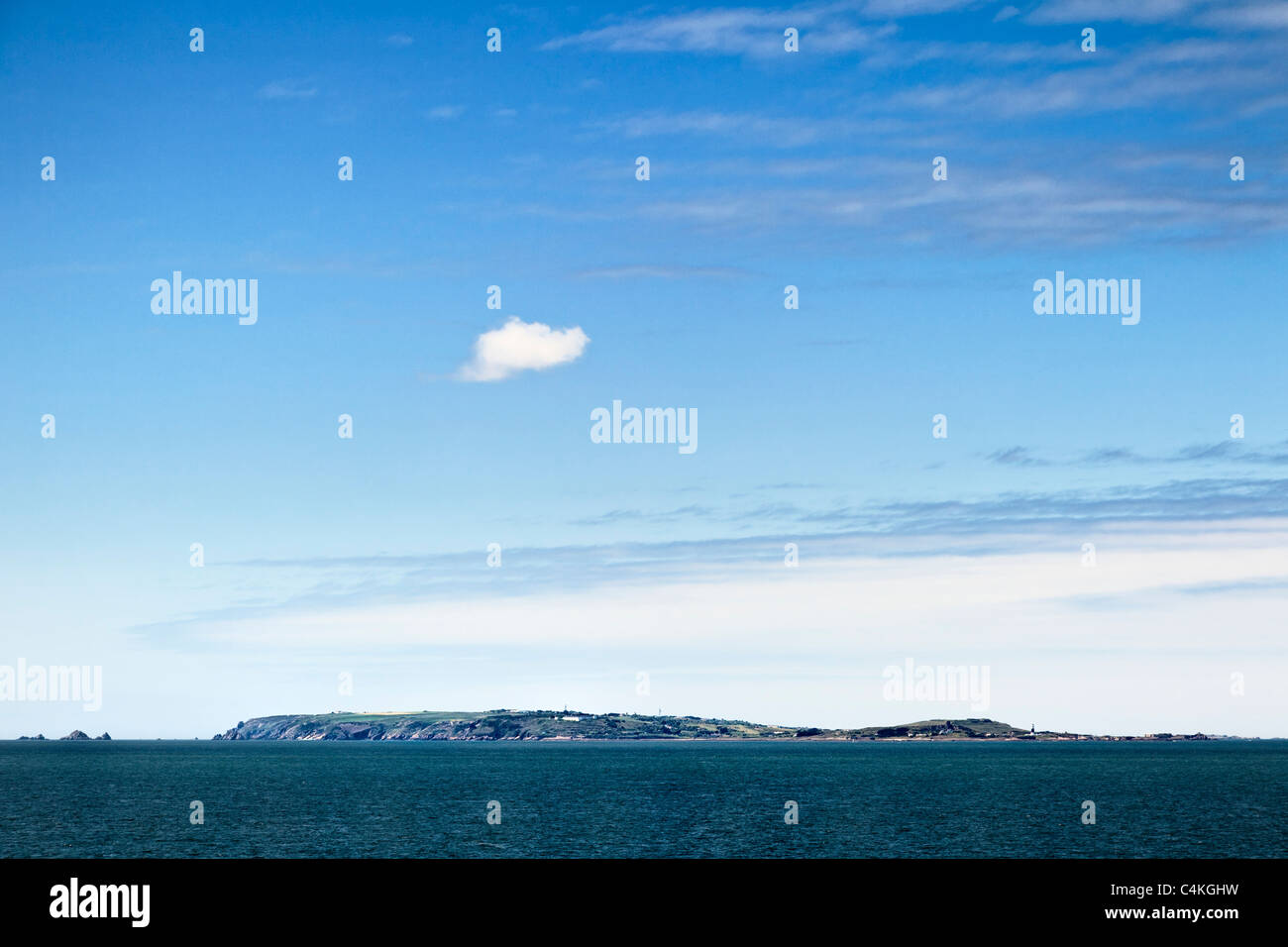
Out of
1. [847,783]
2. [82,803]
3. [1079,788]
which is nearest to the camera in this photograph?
[82,803]

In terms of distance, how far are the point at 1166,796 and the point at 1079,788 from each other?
1628 centimetres

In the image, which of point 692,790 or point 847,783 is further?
point 847,783

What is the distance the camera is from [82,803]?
126 metres
